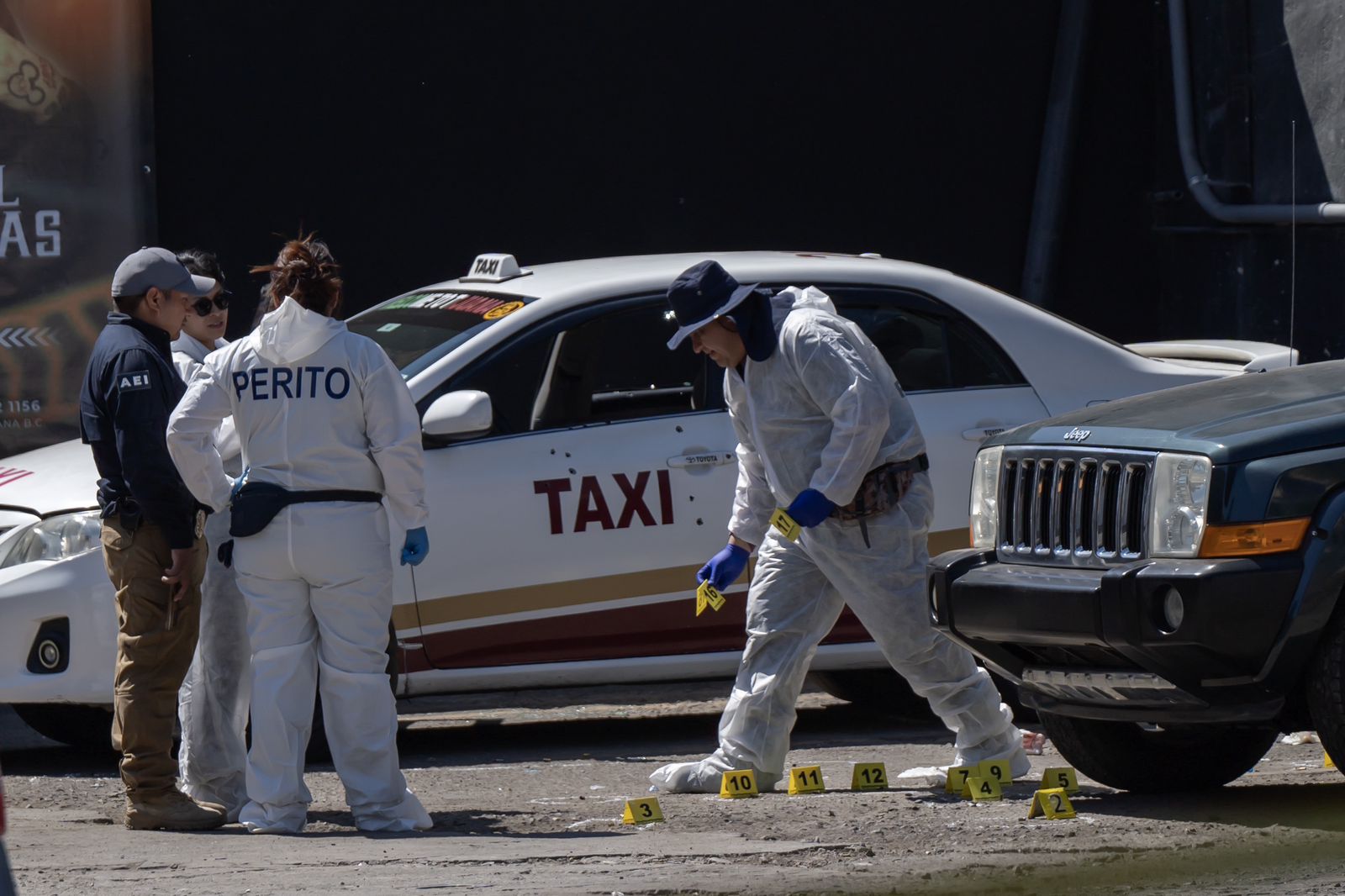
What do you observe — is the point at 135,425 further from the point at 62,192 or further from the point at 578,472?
the point at 62,192

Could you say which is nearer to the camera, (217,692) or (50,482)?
(217,692)

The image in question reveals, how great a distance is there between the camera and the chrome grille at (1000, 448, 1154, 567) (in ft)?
17.6

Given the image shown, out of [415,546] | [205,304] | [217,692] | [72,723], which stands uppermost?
[205,304]

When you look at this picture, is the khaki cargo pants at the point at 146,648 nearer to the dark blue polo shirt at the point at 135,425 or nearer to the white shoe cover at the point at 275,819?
the dark blue polo shirt at the point at 135,425

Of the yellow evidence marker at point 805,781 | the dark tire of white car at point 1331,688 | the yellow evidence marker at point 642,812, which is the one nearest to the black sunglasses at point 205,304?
the yellow evidence marker at point 642,812

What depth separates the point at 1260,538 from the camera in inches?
201

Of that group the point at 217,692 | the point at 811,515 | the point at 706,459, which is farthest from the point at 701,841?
the point at 706,459

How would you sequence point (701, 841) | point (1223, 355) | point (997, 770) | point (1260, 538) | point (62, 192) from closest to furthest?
point (1260, 538), point (701, 841), point (997, 770), point (1223, 355), point (62, 192)

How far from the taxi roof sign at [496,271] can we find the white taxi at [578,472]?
0.03 ft

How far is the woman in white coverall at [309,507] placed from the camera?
18.6ft

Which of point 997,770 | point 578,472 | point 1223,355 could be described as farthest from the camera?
point 1223,355

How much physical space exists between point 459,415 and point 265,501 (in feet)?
4.22

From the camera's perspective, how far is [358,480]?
571 cm

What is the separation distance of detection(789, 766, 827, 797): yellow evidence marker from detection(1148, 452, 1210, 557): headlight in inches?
58.1
